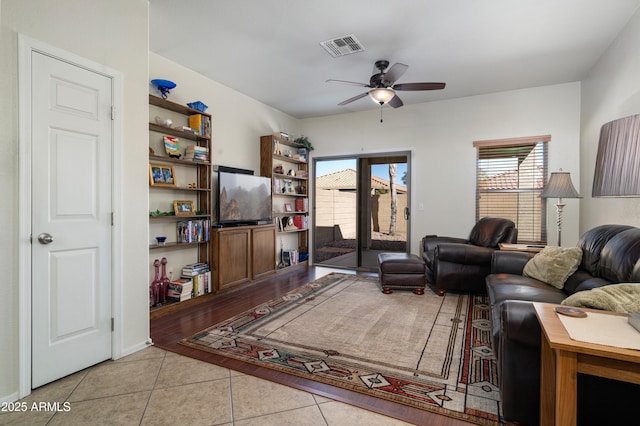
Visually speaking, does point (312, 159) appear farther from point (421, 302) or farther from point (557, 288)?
point (557, 288)

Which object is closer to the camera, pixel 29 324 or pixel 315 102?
pixel 29 324

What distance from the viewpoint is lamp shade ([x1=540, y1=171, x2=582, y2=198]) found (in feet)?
12.1

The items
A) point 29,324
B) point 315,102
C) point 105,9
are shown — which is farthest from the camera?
point 315,102

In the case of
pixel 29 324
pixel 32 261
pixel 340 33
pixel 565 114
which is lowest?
pixel 29 324

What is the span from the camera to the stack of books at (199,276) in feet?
12.2

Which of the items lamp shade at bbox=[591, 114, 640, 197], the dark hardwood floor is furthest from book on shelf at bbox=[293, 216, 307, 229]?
lamp shade at bbox=[591, 114, 640, 197]

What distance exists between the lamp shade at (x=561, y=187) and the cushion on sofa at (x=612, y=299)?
2601 millimetres

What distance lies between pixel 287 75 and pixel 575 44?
3.22 meters

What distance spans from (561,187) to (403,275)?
2121 millimetres

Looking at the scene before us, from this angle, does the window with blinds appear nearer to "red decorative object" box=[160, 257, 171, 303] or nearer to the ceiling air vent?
the ceiling air vent

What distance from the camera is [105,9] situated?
229 centimetres

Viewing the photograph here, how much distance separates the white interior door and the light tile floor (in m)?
0.25

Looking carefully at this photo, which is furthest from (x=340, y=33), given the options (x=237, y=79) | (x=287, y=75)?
(x=237, y=79)

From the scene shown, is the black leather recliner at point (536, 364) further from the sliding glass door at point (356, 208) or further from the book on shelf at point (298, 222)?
the book on shelf at point (298, 222)
